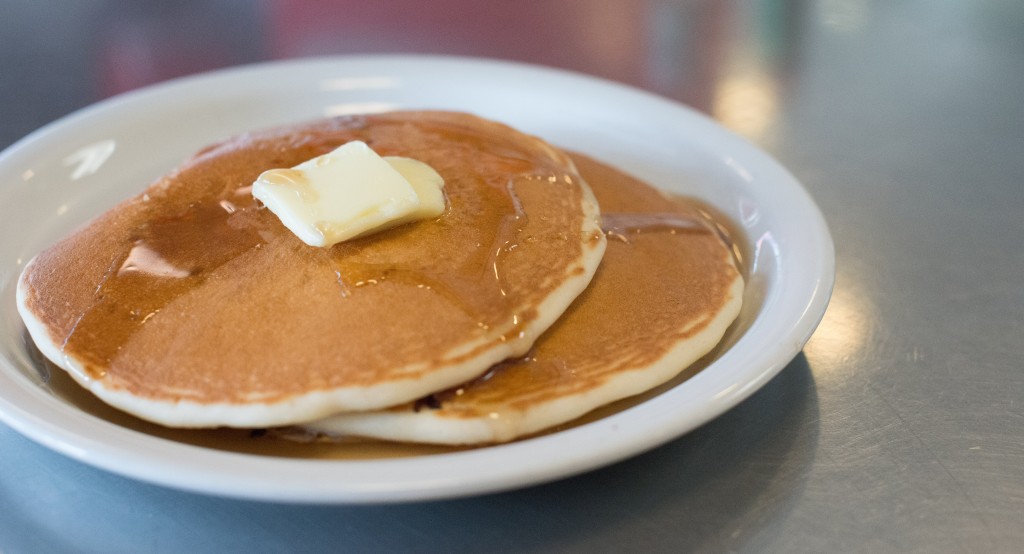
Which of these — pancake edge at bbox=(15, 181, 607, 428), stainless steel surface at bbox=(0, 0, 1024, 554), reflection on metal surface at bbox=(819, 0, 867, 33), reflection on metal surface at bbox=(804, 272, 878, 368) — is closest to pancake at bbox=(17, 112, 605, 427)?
pancake edge at bbox=(15, 181, 607, 428)

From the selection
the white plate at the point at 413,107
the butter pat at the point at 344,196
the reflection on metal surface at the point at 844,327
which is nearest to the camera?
the white plate at the point at 413,107

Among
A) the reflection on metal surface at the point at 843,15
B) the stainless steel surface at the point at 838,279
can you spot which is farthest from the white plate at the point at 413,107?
the reflection on metal surface at the point at 843,15

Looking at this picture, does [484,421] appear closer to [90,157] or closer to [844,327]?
[844,327]

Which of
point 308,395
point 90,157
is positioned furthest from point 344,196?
point 90,157

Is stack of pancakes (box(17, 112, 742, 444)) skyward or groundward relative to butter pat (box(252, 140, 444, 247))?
groundward

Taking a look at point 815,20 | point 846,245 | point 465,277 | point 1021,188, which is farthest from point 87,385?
point 815,20

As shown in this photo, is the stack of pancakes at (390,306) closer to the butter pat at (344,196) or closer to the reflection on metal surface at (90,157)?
the butter pat at (344,196)

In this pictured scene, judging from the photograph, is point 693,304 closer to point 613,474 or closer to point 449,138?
point 613,474

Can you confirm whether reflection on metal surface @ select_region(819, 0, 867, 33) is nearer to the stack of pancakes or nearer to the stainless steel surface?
the stainless steel surface
